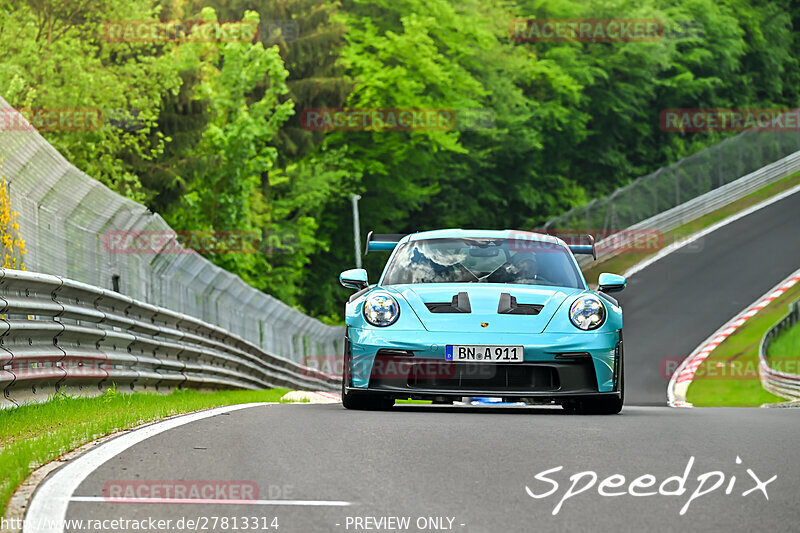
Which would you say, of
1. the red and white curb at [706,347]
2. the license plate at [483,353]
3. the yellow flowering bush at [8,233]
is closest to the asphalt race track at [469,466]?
the license plate at [483,353]

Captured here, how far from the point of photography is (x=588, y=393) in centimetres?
971

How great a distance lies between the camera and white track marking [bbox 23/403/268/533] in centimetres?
510

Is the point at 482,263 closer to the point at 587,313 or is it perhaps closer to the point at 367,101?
the point at 587,313

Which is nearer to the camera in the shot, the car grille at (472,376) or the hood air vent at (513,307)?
the car grille at (472,376)

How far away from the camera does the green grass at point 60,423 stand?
649 cm

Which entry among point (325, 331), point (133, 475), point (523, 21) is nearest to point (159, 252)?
point (133, 475)

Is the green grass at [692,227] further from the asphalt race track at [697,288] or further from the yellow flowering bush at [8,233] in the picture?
the yellow flowering bush at [8,233]

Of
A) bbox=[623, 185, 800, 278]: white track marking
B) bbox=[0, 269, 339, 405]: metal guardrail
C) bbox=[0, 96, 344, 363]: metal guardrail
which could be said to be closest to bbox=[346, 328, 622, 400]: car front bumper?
bbox=[0, 269, 339, 405]: metal guardrail

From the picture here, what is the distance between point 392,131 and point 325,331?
892 inches

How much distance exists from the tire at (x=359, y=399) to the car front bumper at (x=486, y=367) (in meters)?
0.22

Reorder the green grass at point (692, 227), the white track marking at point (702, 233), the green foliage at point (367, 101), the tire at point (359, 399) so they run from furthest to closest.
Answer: the green grass at point (692, 227), the white track marking at point (702, 233), the green foliage at point (367, 101), the tire at point (359, 399)

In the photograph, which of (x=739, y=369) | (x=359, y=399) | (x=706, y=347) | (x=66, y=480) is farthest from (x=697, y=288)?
(x=66, y=480)

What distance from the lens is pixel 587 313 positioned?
32.5 feet

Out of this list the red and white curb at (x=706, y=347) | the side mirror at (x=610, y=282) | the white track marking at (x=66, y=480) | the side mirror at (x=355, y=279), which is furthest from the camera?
the red and white curb at (x=706, y=347)
